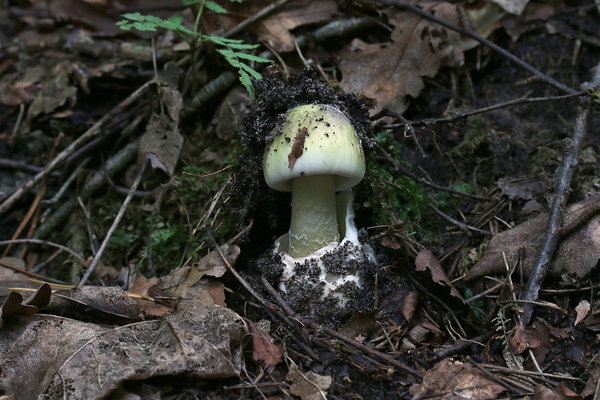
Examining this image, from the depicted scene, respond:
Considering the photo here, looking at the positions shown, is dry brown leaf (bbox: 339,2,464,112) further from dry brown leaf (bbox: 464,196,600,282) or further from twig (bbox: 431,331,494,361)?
twig (bbox: 431,331,494,361)

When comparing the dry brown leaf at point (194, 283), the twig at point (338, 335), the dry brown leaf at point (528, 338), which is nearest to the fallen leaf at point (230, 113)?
the dry brown leaf at point (194, 283)

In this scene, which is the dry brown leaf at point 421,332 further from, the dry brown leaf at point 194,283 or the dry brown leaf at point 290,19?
the dry brown leaf at point 290,19

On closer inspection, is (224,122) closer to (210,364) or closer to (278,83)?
(278,83)

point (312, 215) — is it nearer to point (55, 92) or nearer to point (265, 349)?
point (265, 349)

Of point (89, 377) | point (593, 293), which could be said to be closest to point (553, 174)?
point (593, 293)

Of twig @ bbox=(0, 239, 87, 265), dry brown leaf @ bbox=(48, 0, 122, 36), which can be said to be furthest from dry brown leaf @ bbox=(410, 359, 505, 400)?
dry brown leaf @ bbox=(48, 0, 122, 36)


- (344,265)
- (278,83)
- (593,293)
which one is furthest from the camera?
(278,83)
